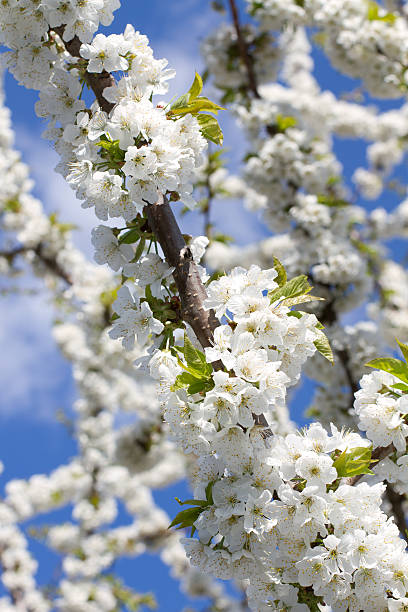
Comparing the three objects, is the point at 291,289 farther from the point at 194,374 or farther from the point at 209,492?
the point at 209,492

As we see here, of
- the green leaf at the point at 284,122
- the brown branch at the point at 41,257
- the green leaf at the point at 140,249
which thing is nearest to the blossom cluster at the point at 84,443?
the brown branch at the point at 41,257

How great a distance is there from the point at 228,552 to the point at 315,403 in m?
3.28

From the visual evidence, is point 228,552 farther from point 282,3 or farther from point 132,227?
point 282,3

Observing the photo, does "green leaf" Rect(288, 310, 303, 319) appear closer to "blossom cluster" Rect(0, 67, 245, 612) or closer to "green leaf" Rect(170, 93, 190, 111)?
"green leaf" Rect(170, 93, 190, 111)

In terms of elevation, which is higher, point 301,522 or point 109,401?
point 109,401

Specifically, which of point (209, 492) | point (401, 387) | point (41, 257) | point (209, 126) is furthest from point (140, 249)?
point (41, 257)

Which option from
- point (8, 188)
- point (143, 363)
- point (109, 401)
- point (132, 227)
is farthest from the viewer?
point (109, 401)

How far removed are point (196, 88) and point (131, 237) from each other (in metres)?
0.62

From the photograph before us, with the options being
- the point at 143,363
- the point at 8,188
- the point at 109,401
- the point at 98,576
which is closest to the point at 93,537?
the point at 98,576

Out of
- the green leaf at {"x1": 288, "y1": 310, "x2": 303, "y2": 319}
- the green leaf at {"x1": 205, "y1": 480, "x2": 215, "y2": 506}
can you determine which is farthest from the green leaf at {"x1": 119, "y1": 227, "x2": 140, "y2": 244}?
the green leaf at {"x1": 205, "y1": 480, "x2": 215, "y2": 506}

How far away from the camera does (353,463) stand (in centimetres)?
174

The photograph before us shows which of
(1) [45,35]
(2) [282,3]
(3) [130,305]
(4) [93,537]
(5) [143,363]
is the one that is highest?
(2) [282,3]

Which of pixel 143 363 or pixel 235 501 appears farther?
pixel 143 363

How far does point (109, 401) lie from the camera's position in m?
8.27
